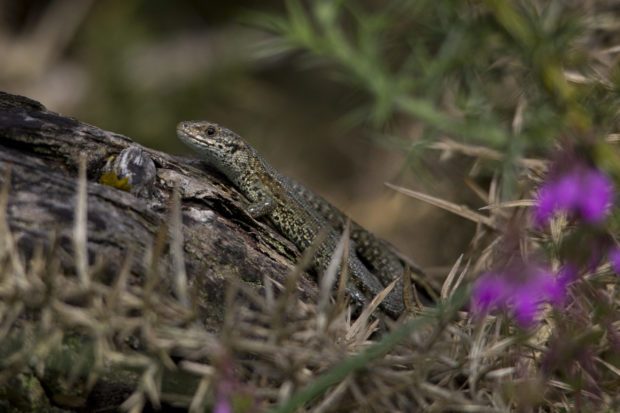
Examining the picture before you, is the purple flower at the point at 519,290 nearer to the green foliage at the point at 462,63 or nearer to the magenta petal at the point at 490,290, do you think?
the magenta petal at the point at 490,290

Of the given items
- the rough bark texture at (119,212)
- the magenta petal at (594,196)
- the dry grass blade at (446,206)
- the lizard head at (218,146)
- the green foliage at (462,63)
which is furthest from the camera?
the lizard head at (218,146)

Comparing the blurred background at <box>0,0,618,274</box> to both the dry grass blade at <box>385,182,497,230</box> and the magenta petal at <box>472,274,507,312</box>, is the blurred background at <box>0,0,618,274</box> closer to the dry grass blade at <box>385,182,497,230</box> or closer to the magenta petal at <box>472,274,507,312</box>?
the dry grass blade at <box>385,182,497,230</box>

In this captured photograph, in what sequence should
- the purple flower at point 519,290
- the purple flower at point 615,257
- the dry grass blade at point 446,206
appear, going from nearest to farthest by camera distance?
1. the purple flower at point 519,290
2. the purple flower at point 615,257
3. the dry grass blade at point 446,206

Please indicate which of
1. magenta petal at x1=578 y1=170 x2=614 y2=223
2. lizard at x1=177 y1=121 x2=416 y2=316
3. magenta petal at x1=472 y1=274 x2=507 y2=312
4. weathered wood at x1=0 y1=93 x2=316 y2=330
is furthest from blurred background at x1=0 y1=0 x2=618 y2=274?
weathered wood at x1=0 y1=93 x2=316 y2=330

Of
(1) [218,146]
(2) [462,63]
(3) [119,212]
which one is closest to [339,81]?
(2) [462,63]

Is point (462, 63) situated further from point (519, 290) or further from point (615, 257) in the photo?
point (519, 290)

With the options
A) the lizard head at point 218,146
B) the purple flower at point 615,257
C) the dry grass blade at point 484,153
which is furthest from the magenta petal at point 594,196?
the lizard head at point 218,146
